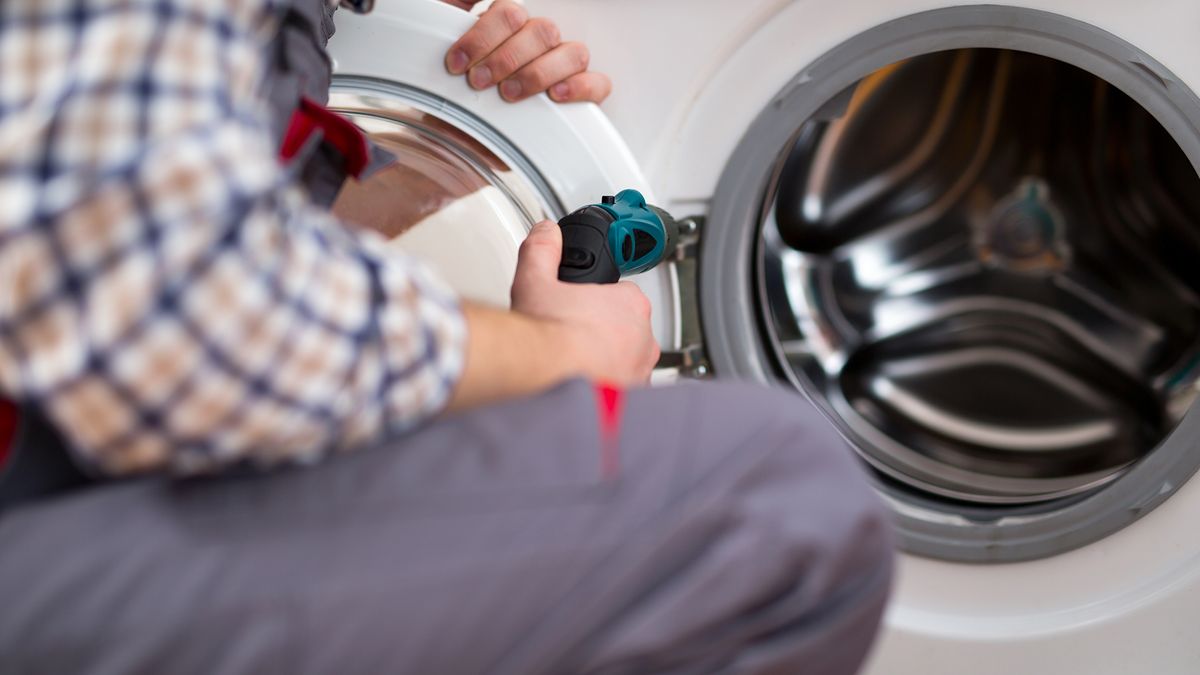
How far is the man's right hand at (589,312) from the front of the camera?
20.5 inches

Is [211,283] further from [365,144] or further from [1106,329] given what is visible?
[1106,329]

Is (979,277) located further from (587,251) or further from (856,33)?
(587,251)

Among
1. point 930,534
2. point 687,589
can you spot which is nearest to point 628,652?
point 687,589

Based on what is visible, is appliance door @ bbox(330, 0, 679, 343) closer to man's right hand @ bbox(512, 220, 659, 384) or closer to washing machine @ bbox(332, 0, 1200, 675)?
washing machine @ bbox(332, 0, 1200, 675)

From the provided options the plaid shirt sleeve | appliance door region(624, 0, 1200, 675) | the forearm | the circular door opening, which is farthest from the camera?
the circular door opening

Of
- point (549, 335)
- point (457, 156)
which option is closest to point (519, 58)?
point (457, 156)

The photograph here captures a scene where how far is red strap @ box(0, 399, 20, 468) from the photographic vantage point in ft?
1.29

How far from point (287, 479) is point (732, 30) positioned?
1.73ft

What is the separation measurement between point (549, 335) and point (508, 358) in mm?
49

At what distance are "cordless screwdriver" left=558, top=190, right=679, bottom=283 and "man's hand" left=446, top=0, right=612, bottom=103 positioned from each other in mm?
100

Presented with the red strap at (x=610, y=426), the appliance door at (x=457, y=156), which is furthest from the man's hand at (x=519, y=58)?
the red strap at (x=610, y=426)

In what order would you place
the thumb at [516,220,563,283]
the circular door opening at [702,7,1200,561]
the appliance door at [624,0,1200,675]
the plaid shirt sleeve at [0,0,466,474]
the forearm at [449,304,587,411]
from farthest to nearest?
the circular door opening at [702,7,1200,561]
the appliance door at [624,0,1200,675]
the thumb at [516,220,563,283]
the forearm at [449,304,587,411]
the plaid shirt sleeve at [0,0,466,474]

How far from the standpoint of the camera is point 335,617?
0.38 metres

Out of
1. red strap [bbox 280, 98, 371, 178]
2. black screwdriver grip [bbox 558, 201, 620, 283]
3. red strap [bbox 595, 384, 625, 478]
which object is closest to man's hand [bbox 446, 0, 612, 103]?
black screwdriver grip [bbox 558, 201, 620, 283]
